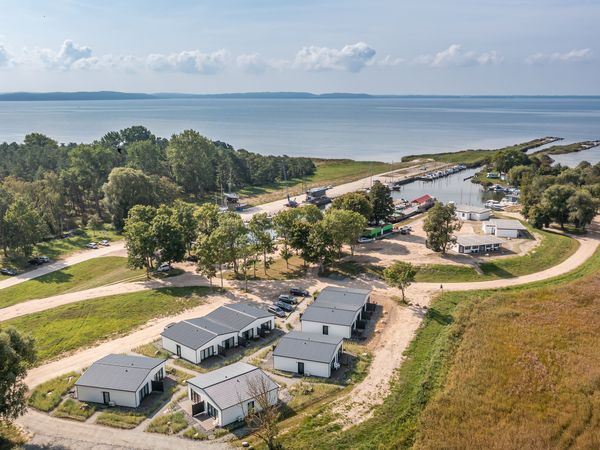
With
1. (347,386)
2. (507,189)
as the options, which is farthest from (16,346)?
(507,189)

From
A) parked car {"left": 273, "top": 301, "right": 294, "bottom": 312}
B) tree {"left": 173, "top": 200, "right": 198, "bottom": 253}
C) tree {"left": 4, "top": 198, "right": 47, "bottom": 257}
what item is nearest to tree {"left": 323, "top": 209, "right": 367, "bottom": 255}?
parked car {"left": 273, "top": 301, "right": 294, "bottom": 312}

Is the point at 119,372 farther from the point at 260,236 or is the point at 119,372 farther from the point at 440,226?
the point at 440,226

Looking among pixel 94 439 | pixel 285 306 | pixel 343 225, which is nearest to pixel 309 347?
pixel 285 306

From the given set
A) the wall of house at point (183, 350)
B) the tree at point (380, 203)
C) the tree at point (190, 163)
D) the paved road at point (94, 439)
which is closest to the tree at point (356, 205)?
the tree at point (380, 203)

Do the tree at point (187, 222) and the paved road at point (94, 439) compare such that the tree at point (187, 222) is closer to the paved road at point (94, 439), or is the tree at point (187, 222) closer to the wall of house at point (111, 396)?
the wall of house at point (111, 396)

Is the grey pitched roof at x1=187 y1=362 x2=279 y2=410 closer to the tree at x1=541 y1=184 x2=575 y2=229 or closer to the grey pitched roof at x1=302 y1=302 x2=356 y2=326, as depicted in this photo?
the grey pitched roof at x1=302 y1=302 x2=356 y2=326

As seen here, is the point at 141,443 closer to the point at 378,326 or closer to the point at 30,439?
the point at 30,439
